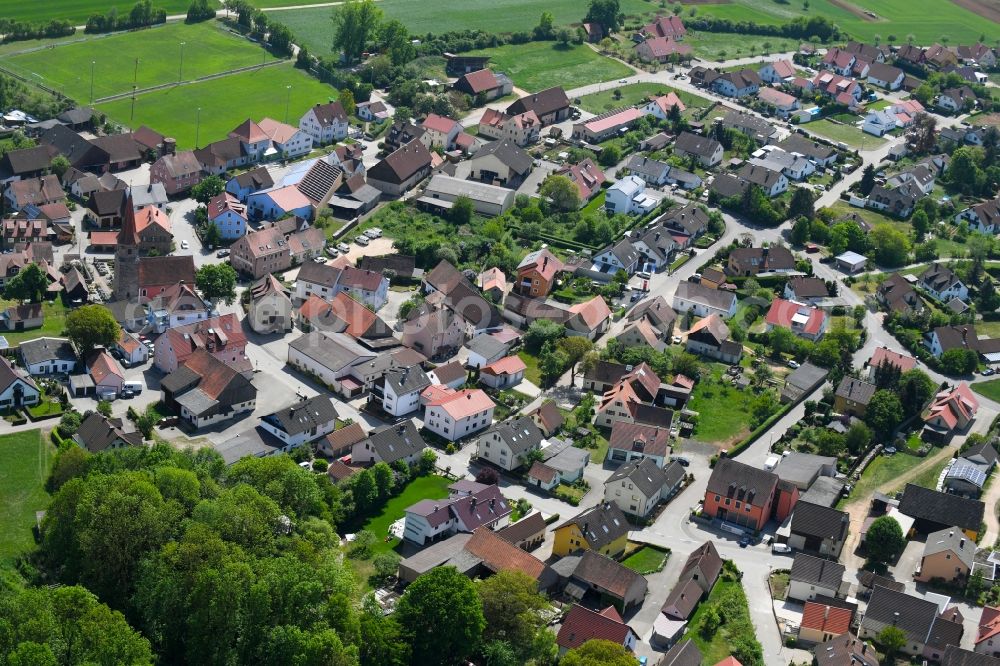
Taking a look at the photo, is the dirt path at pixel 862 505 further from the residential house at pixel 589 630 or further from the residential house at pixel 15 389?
the residential house at pixel 15 389

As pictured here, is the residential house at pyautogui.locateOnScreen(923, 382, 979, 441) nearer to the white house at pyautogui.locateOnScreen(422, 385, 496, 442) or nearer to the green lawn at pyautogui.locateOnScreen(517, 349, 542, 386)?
the green lawn at pyautogui.locateOnScreen(517, 349, 542, 386)

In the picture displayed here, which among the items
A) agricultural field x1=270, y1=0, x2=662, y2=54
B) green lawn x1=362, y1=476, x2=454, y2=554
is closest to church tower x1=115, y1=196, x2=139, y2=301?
green lawn x1=362, y1=476, x2=454, y2=554

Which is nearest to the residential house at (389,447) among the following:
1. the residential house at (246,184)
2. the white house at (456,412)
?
the white house at (456,412)

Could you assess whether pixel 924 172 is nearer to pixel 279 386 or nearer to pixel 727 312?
pixel 727 312

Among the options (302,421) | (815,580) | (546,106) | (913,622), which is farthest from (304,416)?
(546,106)

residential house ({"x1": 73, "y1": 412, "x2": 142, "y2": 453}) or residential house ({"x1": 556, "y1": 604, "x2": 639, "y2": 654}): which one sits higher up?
residential house ({"x1": 556, "y1": 604, "x2": 639, "y2": 654})

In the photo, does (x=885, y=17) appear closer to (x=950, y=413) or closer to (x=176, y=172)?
(x=950, y=413)
